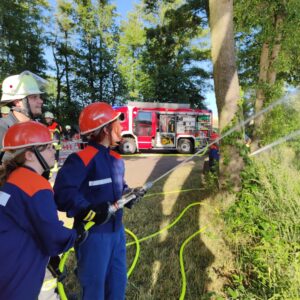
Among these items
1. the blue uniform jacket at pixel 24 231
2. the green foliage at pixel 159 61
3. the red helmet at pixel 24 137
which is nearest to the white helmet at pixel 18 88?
the red helmet at pixel 24 137

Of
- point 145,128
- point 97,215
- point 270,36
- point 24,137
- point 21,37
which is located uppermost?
point 21,37

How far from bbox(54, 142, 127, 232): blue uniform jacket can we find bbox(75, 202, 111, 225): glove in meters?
0.03

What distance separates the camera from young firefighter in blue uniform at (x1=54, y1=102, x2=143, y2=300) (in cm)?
208

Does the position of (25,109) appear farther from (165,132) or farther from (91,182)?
(165,132)

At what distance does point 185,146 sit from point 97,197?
49.5 ft

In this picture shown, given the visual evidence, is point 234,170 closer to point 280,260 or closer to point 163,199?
point 163,199

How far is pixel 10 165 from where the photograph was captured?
1709 millimetres

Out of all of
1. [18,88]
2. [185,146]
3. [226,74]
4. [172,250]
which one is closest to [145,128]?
[185,146]

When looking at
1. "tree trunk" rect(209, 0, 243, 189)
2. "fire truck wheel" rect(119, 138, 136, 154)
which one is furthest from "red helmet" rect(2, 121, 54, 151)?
"fire truck wheel" rect(119, 138, 136, 154)

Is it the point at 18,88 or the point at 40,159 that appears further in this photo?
the point at 18,88

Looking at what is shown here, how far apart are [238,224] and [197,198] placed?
2309 mm

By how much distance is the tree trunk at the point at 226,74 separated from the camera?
508cm

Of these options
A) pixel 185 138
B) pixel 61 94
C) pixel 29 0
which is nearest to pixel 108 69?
pixel 61 94

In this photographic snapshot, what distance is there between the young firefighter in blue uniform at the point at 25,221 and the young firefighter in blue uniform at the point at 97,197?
0.34 metres
